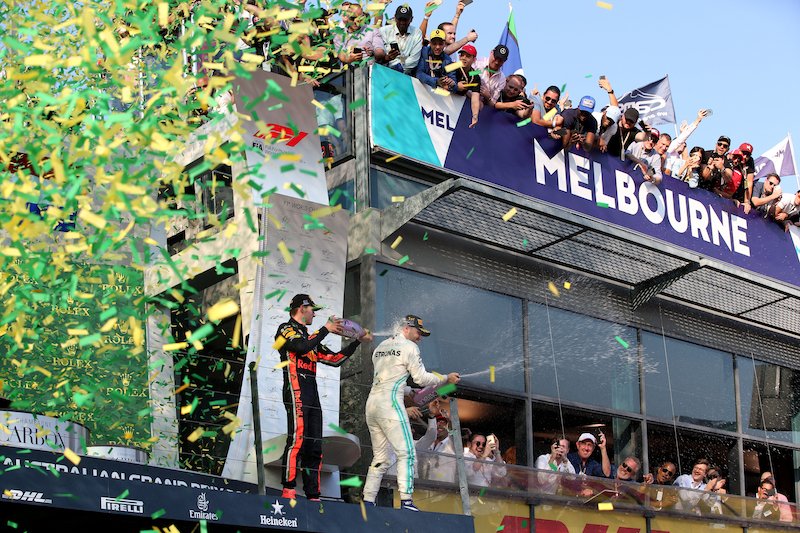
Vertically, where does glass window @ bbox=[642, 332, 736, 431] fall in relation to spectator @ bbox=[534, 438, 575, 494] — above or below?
above

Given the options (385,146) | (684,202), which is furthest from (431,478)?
(684,202)

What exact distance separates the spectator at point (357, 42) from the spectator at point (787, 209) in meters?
6.87

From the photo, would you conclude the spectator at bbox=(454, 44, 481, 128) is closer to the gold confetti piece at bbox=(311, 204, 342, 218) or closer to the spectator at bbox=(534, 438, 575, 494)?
the gold confetti piece at bbox=(311, 204, 342, 218)

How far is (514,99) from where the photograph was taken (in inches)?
518

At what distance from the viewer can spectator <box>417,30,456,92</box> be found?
12.5m

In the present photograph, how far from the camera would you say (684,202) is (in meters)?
15.0

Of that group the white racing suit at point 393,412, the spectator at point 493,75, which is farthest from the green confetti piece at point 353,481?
the spectator at point 493,75

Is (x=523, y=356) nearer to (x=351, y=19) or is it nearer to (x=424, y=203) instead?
(x=424, y=203)

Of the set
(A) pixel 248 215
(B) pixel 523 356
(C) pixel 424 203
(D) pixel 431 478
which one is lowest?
(D) pixel 431 478

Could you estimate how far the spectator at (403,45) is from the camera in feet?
40.4

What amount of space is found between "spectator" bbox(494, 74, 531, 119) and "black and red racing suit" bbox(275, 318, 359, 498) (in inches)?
170

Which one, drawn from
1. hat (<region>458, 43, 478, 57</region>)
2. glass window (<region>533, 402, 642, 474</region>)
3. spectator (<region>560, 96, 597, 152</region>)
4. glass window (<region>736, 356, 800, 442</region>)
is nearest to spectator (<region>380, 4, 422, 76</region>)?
hat (<region>458, 43, 478, 57</region>)

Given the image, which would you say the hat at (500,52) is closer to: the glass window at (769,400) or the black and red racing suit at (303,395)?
the black and red racing suit at (303,395)

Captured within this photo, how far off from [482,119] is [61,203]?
6.72m
